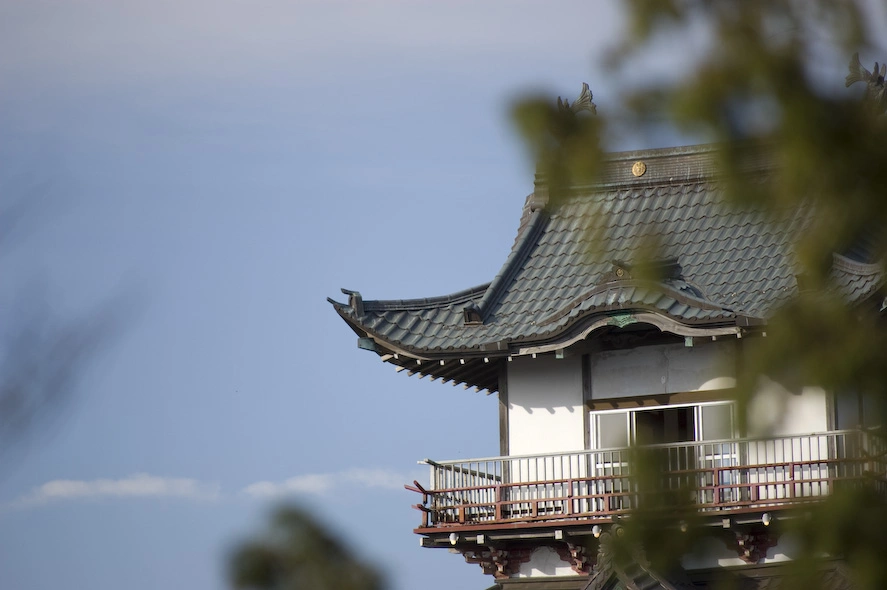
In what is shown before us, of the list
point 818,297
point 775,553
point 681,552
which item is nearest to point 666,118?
point 818,297

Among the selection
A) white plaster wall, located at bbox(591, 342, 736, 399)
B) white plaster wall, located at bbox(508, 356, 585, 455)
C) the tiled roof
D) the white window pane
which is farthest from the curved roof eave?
the white window pane

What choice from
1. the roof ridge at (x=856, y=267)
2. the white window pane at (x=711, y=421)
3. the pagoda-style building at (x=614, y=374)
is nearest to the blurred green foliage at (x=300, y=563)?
the pagoda-style building at (x=614, y=374)

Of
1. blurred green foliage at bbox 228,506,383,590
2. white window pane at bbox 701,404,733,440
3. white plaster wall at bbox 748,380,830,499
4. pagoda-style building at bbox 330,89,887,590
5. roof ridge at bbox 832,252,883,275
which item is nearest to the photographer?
blurred green foliage at bbox 228,506,383,590

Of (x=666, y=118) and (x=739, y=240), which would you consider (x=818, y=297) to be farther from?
(x=739, y=240)

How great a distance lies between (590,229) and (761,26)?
1319 mm

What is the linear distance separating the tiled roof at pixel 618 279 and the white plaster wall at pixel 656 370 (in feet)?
3.24

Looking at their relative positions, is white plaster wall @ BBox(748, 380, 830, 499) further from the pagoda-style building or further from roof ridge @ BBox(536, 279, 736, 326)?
roof ridge @ BBox(536, 279, 736, 326)

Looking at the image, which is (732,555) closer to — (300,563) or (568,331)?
(568,331)

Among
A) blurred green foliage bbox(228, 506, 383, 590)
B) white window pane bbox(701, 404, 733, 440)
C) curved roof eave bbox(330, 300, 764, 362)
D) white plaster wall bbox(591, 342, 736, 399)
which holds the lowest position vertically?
blurred green foliage bbox(228, 506, 383, 590)

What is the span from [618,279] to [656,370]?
84.4 inches

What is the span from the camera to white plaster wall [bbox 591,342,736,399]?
20203 mm

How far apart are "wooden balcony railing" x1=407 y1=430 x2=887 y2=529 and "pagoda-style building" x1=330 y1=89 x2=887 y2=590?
0.03 metres

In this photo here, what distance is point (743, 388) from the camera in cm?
672

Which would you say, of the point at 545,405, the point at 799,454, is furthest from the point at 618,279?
the point at 799,454
